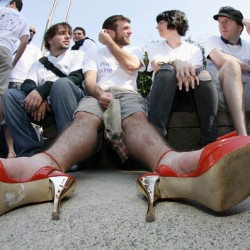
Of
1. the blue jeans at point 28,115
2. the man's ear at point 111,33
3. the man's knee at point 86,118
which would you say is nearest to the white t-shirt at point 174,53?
the man's ear at point 111,33

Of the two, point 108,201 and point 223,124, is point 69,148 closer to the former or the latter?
point 108,201

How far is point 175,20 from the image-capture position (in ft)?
10.8

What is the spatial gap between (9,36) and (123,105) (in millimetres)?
1934

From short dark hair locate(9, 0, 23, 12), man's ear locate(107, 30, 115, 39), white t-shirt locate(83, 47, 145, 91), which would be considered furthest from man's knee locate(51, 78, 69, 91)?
short dark hair locate(9, 0, 23, 12)

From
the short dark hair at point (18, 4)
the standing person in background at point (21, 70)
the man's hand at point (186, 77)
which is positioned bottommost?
the standing person in background at point (21, 70)

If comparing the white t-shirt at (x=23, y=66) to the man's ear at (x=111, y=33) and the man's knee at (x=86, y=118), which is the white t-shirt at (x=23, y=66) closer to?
the man's ear at (x=111, y=33)

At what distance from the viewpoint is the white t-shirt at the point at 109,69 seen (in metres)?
2.80

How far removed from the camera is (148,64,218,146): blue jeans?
236cm

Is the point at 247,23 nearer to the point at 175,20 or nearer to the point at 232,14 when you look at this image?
the point at 232,14

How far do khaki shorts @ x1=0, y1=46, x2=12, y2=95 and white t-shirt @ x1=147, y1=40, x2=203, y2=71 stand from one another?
52.1 inches

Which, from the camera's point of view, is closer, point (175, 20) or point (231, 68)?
point (231, 68)

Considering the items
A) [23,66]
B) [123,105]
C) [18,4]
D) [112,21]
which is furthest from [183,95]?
[18,4]

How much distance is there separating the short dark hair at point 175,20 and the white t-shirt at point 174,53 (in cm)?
20

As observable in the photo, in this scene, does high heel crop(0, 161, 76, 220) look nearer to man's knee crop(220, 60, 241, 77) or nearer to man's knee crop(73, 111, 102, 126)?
man's knee crop(73, 111, 102, 126)
